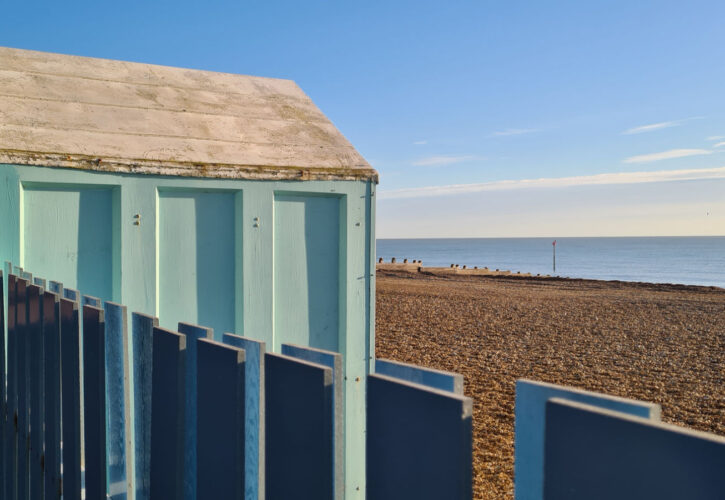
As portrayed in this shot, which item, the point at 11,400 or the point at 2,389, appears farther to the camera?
the point at 2,389

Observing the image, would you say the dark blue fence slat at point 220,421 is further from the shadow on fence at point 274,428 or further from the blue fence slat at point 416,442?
the blue fence slat at point 416,442

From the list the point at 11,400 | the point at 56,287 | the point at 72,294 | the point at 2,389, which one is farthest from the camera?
the point at 2,389

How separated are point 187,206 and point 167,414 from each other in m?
2.80

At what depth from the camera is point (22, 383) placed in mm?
2375

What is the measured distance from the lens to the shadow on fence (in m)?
0.67

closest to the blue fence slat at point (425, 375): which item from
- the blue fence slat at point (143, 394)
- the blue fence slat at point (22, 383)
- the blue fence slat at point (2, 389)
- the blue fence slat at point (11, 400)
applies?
the blue fence slat at point (143, 394)

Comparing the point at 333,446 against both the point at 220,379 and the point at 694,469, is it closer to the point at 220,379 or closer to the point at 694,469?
the point at 220,379

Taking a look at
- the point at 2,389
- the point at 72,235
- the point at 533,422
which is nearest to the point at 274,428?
the point at 533,422

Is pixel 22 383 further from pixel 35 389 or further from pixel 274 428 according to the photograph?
pixel 274 428

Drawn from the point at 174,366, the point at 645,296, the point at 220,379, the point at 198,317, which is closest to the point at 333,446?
the point at 220,379

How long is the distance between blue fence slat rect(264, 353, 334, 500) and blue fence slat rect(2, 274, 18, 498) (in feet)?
5.89

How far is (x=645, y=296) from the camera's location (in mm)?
23625

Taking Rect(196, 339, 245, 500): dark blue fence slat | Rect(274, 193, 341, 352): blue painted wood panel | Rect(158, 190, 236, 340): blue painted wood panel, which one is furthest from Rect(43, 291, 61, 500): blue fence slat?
Rect(274, 193, 341, 352): blue painted wood panel

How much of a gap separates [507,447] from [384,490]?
648 centimetres
